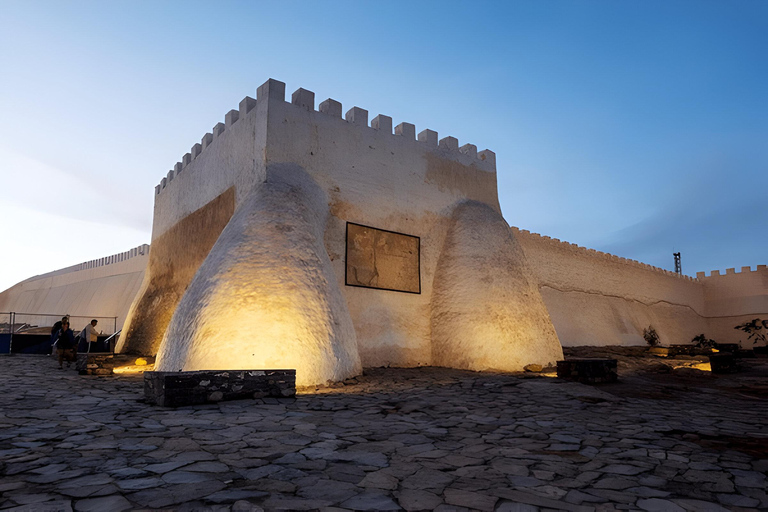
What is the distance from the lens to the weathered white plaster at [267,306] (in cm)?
638

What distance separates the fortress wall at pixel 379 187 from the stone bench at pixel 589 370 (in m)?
3.27

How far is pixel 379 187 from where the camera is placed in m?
9.96

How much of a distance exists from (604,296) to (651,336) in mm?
3098

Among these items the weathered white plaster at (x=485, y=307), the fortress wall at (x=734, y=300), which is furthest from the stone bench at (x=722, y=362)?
the fortress wall at (x=734, y=300)

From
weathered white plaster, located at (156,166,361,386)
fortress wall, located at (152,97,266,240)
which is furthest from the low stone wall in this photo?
fortress wall, located at (152,97,266,240)

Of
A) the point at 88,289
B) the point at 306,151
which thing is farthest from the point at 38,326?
the point at 306,151

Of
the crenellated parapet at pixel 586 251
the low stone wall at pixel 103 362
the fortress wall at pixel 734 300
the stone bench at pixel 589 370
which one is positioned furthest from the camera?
the fortress wall at pixel 734 300

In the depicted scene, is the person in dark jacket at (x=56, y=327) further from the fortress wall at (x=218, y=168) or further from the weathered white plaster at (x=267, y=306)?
the weathered white plaster at (x=267, y=306)

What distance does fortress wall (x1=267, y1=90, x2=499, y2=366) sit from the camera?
897cm

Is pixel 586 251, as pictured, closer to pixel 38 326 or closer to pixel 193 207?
pixel 193 207

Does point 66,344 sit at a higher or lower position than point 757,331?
lower

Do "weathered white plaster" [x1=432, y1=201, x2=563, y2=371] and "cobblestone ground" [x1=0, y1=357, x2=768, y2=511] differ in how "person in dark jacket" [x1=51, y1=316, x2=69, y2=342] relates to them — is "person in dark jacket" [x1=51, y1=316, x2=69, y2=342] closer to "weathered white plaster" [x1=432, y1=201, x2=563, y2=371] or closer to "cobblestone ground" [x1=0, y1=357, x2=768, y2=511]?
"cobblestone ground" [x1=0, y1=357, x2=768, y2=511]

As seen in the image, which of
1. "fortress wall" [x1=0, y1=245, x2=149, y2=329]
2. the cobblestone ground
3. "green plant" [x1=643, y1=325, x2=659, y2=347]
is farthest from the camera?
"fortress wall" [x1=0, y1=245, x2=149, y2=329]

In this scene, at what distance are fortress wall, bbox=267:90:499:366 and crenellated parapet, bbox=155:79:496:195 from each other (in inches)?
1.1
